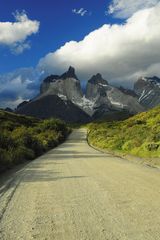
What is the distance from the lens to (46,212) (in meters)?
9.61

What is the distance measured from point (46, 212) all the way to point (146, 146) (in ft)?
73.5

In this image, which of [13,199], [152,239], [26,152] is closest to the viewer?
[152,239]

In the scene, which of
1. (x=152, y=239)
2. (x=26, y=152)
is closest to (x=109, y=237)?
(x=152, y=239)

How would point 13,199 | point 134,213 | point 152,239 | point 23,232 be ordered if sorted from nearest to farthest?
point 152,239, point 23,232, point 134,213, point 13,199

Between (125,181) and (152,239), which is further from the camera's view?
(125,181)

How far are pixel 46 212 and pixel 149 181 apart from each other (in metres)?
6.14

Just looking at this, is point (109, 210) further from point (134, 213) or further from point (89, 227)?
point (89, 227)

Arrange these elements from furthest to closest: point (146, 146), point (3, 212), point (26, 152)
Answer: point (26, 152)
point (146, 146)
point (3, 212)

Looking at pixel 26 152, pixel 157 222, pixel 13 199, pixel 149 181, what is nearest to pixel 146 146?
pixel 26 152

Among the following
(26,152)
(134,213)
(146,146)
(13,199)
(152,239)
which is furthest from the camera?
(26,152)

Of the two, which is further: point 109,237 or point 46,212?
point 46,212

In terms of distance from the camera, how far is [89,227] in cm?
799

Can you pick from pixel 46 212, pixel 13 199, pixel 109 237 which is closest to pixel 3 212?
pixel 46 212

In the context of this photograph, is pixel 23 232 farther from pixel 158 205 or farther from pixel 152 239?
pixel 158 205
